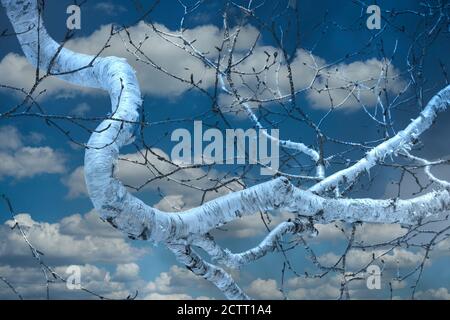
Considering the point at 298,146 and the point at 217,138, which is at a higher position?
the point at 298,146

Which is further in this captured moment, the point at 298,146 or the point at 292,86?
the point at 298,146

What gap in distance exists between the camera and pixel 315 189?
3.70 metres

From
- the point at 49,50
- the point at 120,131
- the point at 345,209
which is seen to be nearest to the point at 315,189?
the point at 345,209

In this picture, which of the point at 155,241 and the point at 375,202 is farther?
the point at 375,202

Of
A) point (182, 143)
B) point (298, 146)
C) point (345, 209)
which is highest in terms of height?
point (298, 146)
